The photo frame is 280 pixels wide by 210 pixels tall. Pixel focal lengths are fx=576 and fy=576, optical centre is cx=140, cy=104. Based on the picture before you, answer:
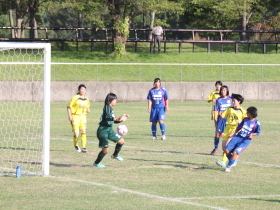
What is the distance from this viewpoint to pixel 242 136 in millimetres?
11312

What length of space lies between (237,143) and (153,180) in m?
1.98

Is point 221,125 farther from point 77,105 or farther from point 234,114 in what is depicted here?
point 77,105

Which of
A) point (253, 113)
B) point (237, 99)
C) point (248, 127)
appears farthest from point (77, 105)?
point (253, 113)

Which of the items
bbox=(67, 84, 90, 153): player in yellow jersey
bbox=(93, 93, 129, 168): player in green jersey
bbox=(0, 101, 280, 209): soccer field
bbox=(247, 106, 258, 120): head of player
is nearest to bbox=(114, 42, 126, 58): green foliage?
bbox=(0, 101, 280, 209): soccer field

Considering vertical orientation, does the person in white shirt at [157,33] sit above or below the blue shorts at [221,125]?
above

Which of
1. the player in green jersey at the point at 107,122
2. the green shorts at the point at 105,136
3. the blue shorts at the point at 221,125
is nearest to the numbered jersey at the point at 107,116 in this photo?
the player in green jersey at the point at 107,122

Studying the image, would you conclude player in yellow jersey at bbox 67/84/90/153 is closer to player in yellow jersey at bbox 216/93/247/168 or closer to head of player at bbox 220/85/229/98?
head of player at bbox 220/85/229/98

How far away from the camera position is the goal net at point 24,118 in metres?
10.7

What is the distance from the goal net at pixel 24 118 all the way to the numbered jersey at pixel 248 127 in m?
3.73

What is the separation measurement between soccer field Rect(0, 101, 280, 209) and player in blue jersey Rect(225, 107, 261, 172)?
428 millimetres

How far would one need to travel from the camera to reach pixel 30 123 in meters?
23.2

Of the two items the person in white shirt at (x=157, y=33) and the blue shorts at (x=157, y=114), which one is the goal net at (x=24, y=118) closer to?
the blue shorts at (x=157, y=114)

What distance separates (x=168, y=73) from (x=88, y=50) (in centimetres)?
859

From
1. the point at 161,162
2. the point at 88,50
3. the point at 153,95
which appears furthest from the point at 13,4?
the point at 161,162
